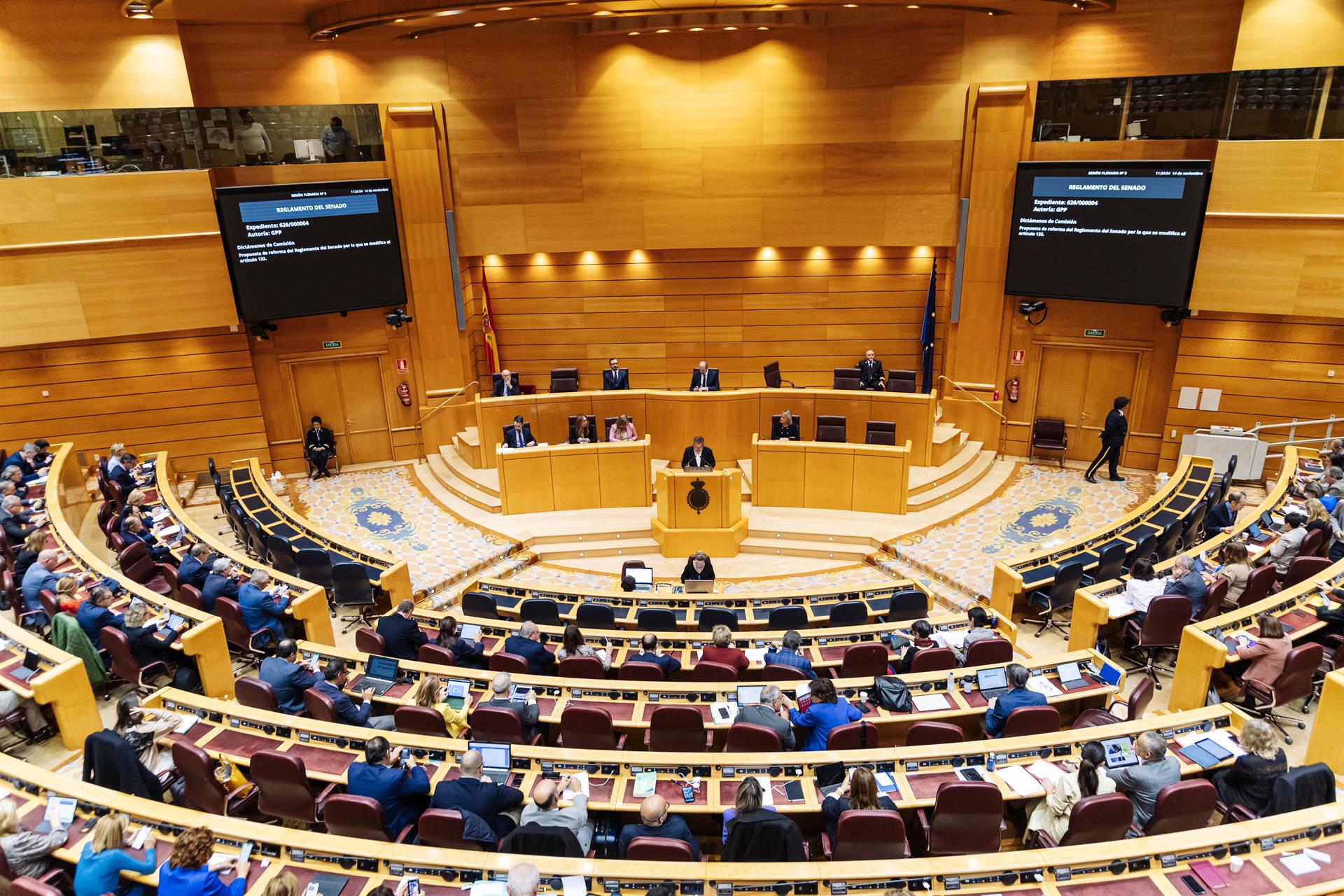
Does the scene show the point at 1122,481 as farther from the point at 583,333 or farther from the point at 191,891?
the point at 191,891

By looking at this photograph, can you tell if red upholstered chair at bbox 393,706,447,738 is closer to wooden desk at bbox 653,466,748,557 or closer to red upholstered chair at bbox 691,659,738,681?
red upholstered chair at bbox 691,659,738,681

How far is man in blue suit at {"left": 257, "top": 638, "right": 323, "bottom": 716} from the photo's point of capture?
23.3 ft

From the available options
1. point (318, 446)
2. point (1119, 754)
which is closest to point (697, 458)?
point (318, 446)

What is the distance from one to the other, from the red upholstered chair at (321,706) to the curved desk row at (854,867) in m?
1.56

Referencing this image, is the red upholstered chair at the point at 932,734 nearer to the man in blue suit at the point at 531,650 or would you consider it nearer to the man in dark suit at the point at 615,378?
the man in blue suit at the point at 531,650

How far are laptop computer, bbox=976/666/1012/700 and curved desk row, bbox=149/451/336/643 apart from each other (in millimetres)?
6356

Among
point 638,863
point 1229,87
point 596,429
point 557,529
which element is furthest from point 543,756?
point 1229,87

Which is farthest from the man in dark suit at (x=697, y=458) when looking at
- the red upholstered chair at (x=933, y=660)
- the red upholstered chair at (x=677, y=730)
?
the red upholstered chair at (x=677, y=730)

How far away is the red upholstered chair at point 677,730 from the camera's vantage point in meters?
6.36

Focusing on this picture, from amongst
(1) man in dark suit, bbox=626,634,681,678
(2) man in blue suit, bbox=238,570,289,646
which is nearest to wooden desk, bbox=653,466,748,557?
(1) man in dark suit, bbox=626,634,681,678

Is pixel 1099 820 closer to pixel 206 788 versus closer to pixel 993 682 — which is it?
pixel 993 682

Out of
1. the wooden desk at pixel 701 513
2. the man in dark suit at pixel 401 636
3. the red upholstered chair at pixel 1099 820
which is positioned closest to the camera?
the red upholstered chair at pixel 1099 820

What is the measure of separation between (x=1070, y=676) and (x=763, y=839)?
3401mm

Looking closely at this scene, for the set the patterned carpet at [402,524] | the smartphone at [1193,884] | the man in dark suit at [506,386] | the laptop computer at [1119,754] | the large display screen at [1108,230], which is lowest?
the patterned carpet at [402,524]
